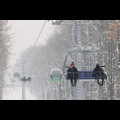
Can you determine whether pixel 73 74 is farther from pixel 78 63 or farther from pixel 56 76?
A: pixel 56 76

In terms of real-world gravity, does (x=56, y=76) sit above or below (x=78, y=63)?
below

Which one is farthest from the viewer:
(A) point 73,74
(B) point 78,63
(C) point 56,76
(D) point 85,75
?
(C) point 56,76

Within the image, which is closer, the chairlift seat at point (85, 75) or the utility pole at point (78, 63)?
the chairlift seat at point (85, 75)

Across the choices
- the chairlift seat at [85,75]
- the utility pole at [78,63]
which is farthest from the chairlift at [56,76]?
the chairlift seat at [85,75]

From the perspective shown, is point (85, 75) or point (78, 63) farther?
point (78, 63)

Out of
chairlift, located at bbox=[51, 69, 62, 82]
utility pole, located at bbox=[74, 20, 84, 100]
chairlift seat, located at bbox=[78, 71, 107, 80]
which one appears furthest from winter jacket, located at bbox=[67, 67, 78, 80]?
chairlift, located at bbox=[51, 69, 62, 82]

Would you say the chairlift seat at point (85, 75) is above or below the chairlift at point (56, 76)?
below

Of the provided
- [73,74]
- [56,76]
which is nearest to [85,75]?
[73,74]

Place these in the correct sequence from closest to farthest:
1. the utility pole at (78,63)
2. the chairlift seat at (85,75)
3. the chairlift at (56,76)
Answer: the chairlift seat at (85,75) < the utility pole at (78,63) < the chairlift at (56,76)

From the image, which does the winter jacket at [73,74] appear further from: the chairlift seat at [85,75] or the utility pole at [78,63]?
the utility pole at [78,63]

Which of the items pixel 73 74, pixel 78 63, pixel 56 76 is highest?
pixel 78 63

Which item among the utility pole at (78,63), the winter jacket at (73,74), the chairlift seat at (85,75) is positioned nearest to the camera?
the winter jacket at (73,74)
